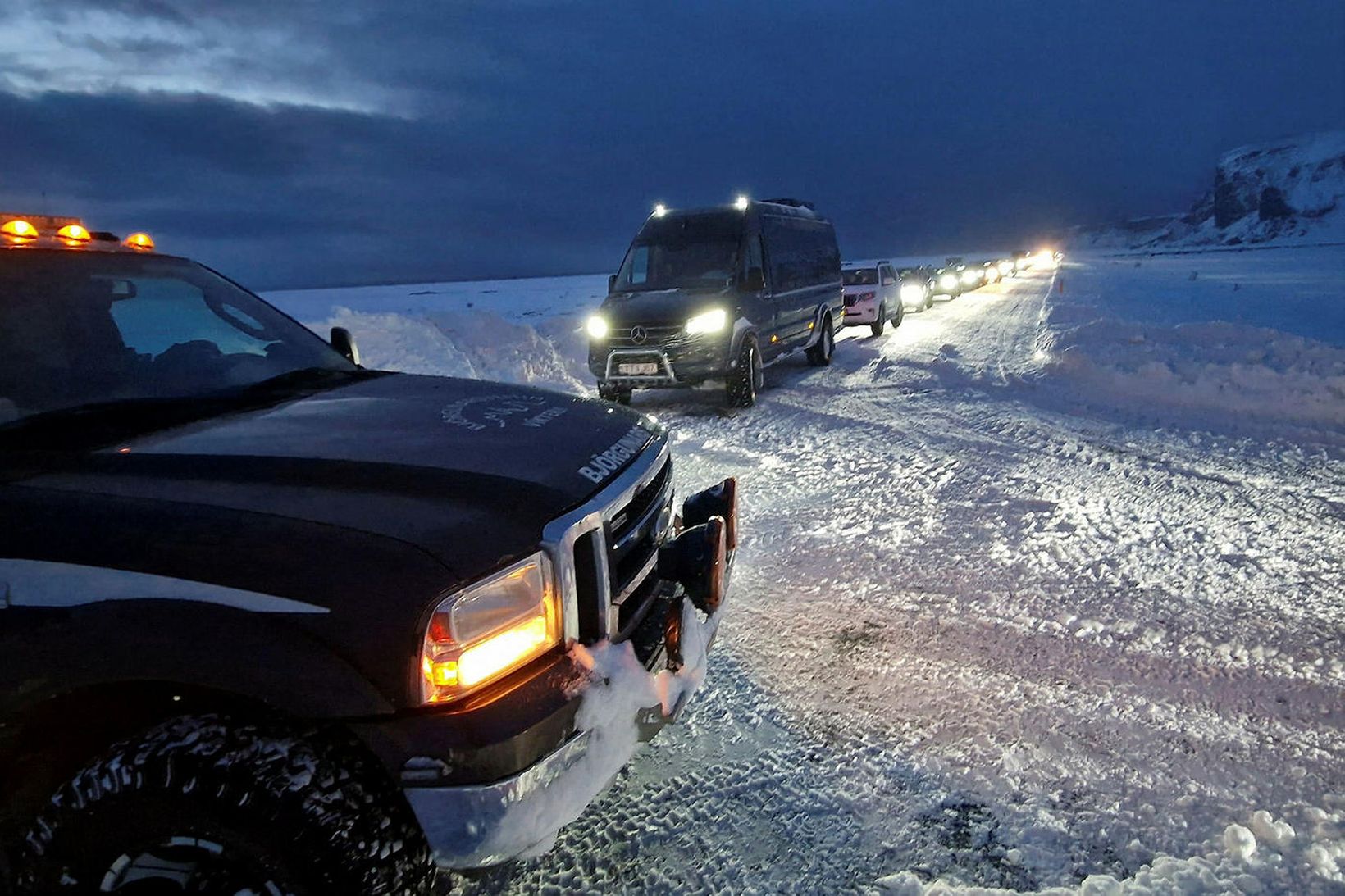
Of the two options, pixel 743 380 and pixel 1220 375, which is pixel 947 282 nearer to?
pixel 1220 375

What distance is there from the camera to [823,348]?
535 inches

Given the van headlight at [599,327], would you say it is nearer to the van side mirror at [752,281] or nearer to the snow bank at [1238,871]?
the van side mirror at [752,281]

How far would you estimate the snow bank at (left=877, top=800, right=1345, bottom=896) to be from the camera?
2.17 meters

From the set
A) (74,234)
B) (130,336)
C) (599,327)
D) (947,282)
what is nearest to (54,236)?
(74,234)

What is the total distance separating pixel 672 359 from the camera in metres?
9.45

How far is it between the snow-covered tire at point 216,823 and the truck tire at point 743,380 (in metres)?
8.23

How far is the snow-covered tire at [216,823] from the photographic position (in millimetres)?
1617

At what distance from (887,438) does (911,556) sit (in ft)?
10.4

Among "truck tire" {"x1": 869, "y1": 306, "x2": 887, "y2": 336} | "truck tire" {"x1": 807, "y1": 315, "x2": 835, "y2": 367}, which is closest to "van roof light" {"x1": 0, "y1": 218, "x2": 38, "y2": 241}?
"truck tire" {"x1": 807, "y1": 315, "x2": 835, "y2": 367}

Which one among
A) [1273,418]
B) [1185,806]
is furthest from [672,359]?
[1185,806]

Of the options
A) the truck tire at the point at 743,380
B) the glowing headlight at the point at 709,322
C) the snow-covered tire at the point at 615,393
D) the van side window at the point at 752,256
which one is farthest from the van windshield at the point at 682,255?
the snow-covered tire at the point at 615,393

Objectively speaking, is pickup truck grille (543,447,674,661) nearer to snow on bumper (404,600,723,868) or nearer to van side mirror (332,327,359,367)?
snow on bumper (404,600,723,868)

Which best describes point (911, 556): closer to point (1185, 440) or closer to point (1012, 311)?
point (1185, 440)

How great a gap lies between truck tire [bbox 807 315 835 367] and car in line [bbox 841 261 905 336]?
5.32 m
